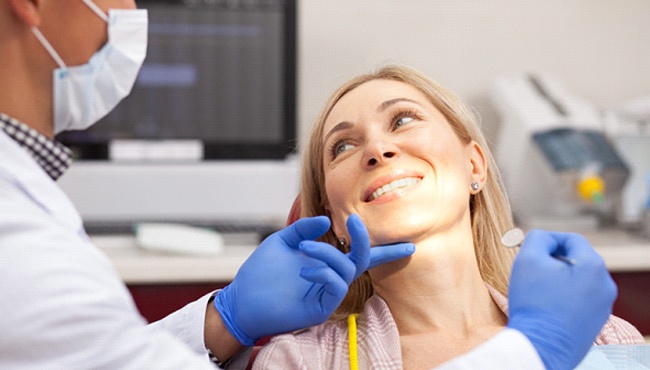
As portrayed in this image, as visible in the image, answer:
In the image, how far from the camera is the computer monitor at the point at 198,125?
242 centimetres

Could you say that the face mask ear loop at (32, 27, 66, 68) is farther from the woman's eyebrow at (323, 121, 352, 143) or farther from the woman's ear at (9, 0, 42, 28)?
the woman's eyebrow at (323, 121, 352, 143)

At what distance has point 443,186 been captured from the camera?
53.3 inches

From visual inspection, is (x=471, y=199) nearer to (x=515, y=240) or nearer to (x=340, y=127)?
(x=340, y=127)

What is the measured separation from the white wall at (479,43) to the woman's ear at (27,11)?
Answer: 1.80 metres

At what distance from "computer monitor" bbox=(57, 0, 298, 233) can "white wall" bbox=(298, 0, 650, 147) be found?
0.35 m

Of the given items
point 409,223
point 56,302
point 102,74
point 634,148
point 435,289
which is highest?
point 102,74

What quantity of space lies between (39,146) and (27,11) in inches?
6.5

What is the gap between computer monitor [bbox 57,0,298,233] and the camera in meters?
2.42

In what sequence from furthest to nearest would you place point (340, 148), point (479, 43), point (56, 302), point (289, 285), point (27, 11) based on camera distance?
point (479, 43)
point (340, 148)
point (289, 285)
point (27, 11)
point (56, 302)

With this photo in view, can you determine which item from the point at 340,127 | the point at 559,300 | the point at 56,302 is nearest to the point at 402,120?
the point at 340,127

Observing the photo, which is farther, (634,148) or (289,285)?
(634,148)

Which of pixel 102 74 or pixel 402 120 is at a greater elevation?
pixel 102 74

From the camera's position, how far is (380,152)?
1340mm

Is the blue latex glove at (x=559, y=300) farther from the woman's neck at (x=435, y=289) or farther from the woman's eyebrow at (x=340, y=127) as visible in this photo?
the woman's eyebrow at (x=340, y=127)
